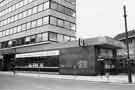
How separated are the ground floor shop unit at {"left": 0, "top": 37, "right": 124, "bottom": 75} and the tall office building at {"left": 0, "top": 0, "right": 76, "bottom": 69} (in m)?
2.02

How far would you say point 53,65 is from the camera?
116 feet

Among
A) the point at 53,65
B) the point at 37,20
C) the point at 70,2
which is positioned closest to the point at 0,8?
the point at 37,20

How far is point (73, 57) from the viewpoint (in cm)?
3169

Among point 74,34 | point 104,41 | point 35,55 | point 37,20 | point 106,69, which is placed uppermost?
point 37,20

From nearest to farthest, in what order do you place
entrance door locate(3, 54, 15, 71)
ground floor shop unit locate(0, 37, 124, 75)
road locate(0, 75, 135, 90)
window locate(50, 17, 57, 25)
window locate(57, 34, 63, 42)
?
1. road locate(0, 75, 135, 90)
2. ground floor shop unit locate(0, 37, 124, 75)
3. window locate(50, 17, 57, 25)
4. window locate(57, 34, 63, 42)
5. entrance door locate(3, 54, 15, 71)

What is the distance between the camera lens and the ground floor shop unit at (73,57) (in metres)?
28.6

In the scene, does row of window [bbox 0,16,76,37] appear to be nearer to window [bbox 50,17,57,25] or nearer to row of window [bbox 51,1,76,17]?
window [bbox 50,17,57,25]

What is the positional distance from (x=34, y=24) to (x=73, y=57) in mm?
15526

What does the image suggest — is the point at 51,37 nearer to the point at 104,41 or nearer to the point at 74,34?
the point at 74,34

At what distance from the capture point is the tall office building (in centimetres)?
3862

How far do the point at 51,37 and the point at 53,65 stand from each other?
6.66 meters

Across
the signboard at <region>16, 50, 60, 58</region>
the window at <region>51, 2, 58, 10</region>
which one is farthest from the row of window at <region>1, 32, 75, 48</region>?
the window at <region>51, 2, 58, 10</region>

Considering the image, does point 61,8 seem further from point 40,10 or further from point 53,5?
point 40,10

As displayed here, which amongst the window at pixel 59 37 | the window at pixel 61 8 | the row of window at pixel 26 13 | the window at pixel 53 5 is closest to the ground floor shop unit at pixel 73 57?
the window at pixel 59 37
